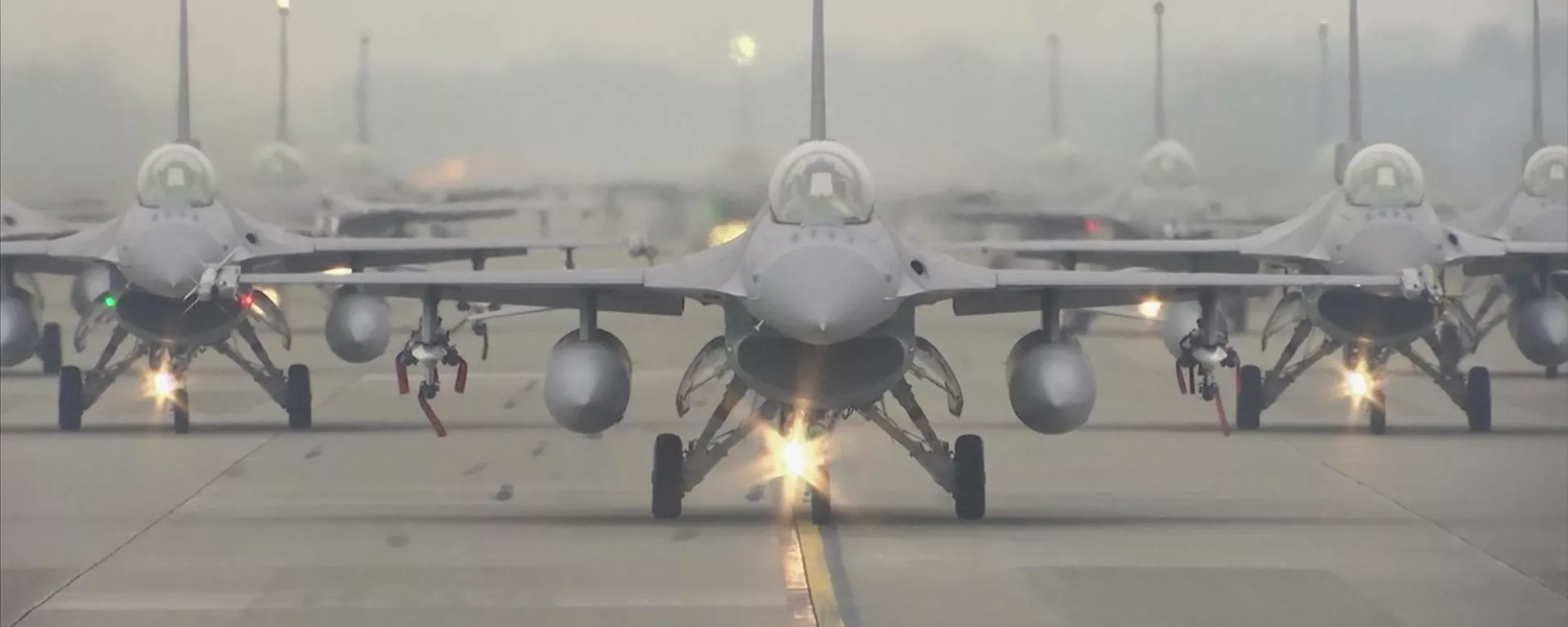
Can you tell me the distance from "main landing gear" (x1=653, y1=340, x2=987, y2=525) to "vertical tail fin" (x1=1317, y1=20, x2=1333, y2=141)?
784 cm

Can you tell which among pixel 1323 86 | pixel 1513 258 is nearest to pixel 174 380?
pixel 1323 86

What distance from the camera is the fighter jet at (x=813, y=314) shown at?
12.7 metres

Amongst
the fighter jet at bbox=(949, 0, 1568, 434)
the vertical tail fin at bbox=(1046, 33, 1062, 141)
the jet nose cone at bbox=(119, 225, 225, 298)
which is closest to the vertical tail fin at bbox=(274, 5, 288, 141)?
the jet nose cone at bbox=(119, 225, 225, 298)

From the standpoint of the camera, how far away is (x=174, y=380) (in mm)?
19359

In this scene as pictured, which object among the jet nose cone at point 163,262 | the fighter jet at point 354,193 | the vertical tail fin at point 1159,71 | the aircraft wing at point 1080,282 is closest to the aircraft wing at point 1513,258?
the vertical tail fin at point 1159,71

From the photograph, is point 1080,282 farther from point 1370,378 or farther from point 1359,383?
point 1359,383

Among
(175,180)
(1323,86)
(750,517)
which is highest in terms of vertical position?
(1323,86)

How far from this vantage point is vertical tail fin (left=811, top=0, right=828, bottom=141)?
15.0m

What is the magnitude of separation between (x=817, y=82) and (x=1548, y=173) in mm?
9116

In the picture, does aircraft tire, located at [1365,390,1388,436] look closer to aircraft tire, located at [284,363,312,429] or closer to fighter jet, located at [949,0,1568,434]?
fighter jet, located at [949,0,1568,434]

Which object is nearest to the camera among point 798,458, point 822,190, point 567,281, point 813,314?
point 813,314

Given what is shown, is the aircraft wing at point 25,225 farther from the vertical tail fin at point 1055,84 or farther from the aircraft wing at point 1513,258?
the aircraft wing at point 1513,258

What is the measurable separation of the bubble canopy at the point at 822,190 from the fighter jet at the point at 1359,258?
4.88 m

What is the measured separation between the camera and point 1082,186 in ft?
64.7
